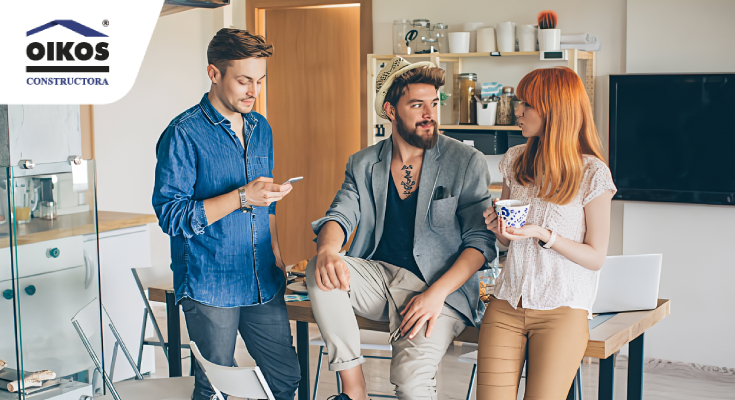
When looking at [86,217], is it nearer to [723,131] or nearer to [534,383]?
[534,383]

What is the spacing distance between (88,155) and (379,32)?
210 cm

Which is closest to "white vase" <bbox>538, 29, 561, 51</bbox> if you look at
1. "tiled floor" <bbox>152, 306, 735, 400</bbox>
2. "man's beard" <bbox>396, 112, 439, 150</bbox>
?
"tiled floor" <bbox>152, 306, 735, 400</bbox>

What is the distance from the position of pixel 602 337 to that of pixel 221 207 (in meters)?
1.10

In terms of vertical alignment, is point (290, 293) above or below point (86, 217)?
below

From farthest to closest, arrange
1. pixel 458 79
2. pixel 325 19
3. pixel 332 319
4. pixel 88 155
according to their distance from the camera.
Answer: pixel 325 19 < pixel 88 155 < pixel 458 79 < pixel 332 319

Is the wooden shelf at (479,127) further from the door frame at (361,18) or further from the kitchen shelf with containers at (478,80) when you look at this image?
the door frame at (361,18)

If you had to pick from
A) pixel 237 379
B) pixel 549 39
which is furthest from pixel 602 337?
pixel 549 39

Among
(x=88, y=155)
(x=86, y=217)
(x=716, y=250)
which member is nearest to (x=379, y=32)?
(x=88, y=155)

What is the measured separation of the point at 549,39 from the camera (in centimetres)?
415

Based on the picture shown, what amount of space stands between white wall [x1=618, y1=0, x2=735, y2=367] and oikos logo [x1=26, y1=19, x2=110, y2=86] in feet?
11.1

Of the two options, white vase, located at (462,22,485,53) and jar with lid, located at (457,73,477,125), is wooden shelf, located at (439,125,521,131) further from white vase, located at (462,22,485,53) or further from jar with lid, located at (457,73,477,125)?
white vase, located at (462,22,485,53)

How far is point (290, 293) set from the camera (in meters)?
2.43

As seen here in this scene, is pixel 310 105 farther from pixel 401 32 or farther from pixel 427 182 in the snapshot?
pixel 427 182

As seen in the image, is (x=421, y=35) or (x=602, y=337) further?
(x=421, y=35)
